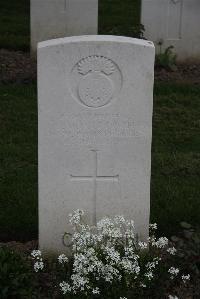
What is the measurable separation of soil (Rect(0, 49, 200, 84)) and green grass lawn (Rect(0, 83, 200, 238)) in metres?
0.30

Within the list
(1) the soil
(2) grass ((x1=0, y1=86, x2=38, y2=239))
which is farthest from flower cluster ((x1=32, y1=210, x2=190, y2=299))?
Answer: (1) the soil

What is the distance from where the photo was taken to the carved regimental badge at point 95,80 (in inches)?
169

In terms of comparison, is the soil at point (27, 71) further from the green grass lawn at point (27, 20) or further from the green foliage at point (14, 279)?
the green foliage at point (14, 279)

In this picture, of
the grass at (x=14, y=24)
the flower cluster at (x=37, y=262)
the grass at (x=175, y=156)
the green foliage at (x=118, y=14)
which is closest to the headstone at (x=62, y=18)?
the grass at (x=14, y=24)

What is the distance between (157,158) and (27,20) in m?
6.45

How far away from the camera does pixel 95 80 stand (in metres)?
4.33

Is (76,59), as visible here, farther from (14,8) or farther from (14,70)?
(14,8)

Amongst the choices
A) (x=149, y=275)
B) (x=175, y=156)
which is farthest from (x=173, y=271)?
(x=175, y=156)

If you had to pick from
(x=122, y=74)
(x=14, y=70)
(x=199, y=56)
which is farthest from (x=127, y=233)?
(x=199, y=56)

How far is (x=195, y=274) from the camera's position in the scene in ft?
14.4

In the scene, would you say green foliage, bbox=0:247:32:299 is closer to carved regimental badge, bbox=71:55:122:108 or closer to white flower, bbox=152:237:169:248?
white flower, bbox=152:237:169:248

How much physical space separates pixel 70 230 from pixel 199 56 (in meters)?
5.54

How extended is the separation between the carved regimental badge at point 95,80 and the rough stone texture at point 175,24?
515cm

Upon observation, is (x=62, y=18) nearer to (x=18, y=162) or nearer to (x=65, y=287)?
(x=18, y=162)
